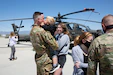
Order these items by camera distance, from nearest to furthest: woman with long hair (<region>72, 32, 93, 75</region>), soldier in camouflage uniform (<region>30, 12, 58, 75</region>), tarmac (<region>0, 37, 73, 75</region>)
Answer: soldier in camouflage uniform (<region>30, 12, 58, 75</region>) → woman with long hair (<region>72, 32, 93, 75</region>) → tarmac (<region>0, 37, 73, 75</region>)

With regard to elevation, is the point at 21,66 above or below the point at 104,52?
below

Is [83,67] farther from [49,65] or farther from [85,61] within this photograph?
[49,65]

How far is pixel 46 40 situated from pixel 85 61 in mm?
842

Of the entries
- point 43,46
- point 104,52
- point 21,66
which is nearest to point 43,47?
point 43,46

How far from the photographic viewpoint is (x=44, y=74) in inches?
100

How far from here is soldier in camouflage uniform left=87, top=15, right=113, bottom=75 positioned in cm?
164

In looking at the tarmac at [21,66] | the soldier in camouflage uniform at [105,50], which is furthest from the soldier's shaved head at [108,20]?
the tarmac at [21,66]

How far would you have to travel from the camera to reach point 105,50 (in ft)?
5.42

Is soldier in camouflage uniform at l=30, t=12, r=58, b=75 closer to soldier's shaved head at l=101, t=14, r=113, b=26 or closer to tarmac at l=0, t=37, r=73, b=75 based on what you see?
soldier's shaved head at l=101, t=14, r=113, b=26

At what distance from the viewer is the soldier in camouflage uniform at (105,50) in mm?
1642

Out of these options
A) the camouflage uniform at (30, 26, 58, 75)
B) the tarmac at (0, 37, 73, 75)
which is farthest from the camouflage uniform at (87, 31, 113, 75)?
the tarmac at (0, 37, 73, 75)

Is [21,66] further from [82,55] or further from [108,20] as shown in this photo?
[108,20]

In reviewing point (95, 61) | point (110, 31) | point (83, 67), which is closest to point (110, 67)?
point (95, 61)

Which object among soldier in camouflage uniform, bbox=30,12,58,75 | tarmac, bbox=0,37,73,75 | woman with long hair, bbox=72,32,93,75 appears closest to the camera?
soldier in camouflage uniform, bbox=30,12,58,75
